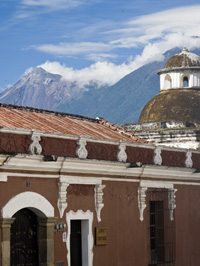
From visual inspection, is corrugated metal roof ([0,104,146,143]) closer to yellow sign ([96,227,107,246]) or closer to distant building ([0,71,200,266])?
distant building ([0,71,200,266])

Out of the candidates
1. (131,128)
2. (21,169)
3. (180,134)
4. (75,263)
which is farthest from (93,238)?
(131,128)

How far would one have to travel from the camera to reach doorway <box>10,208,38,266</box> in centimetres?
1795

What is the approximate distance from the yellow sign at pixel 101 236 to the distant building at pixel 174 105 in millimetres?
14735

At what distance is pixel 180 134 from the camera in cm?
3412

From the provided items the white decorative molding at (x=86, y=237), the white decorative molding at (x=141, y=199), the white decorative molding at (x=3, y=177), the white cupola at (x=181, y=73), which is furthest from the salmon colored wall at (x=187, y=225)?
the white cupola at (x=181, y=73)

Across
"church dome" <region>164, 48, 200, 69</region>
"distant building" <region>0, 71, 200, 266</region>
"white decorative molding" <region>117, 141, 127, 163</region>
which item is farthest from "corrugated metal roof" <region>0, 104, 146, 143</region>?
"church dome" <region>164, 48, 200, 69</region>

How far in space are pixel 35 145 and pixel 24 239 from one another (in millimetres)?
2138

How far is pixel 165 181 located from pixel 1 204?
6.92m

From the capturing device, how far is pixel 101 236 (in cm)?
2011

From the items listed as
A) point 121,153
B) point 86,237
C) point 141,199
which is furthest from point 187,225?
point 86,237

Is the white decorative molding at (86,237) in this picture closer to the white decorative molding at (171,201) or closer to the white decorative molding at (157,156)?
the white decorative molding at (157,156)

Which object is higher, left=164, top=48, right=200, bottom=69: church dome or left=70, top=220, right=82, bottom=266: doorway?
left=164, top=48, right=200, bottom=69: church dome

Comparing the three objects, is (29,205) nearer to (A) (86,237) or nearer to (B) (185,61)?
(A) (86,237)

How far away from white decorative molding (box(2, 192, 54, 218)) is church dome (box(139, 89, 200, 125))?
19555 mm
